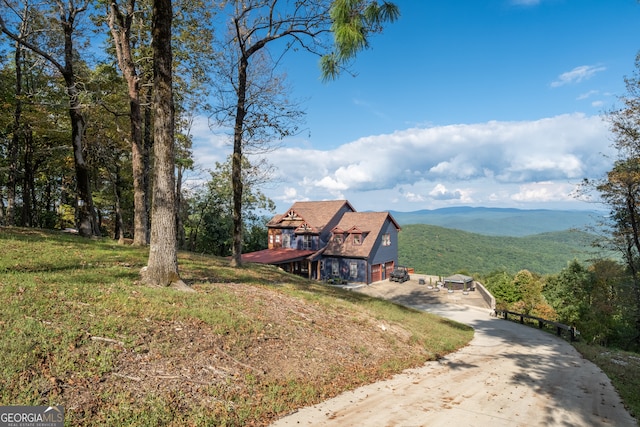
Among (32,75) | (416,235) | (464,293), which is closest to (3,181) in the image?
(32,75)

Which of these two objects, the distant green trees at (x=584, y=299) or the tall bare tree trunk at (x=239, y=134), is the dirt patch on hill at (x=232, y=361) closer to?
the tall bare tree trunk at (x=239, y=134)

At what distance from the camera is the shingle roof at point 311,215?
40656 millimetres

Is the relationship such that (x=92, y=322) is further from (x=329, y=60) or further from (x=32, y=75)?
(x=32, y=75)

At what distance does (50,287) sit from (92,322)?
→ 222 centimetres

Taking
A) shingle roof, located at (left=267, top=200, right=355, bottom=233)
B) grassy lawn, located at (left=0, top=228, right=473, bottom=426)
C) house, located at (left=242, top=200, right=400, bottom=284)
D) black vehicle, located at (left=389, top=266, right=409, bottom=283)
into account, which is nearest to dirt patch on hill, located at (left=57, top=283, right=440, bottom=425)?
grassy lawn, located at (left=0, top=228, right=473, bottom=426)

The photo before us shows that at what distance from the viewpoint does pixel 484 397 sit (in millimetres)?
7656

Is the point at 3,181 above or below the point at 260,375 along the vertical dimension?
above

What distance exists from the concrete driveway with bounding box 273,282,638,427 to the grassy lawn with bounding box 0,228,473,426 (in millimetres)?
582

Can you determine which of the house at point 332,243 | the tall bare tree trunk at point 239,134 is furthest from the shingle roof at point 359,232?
the tall bare tree trunk at point 239,134

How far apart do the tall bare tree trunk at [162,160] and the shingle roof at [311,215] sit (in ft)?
98.6

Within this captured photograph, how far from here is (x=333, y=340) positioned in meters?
9.65

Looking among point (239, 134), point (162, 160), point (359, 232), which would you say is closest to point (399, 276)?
point (359, 232)

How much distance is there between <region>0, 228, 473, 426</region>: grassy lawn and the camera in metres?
5.10

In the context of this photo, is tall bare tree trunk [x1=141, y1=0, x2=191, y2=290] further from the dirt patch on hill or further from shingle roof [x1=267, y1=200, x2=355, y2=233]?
shingle roof [x1=267, y1=200, x2=355, y2=233]
